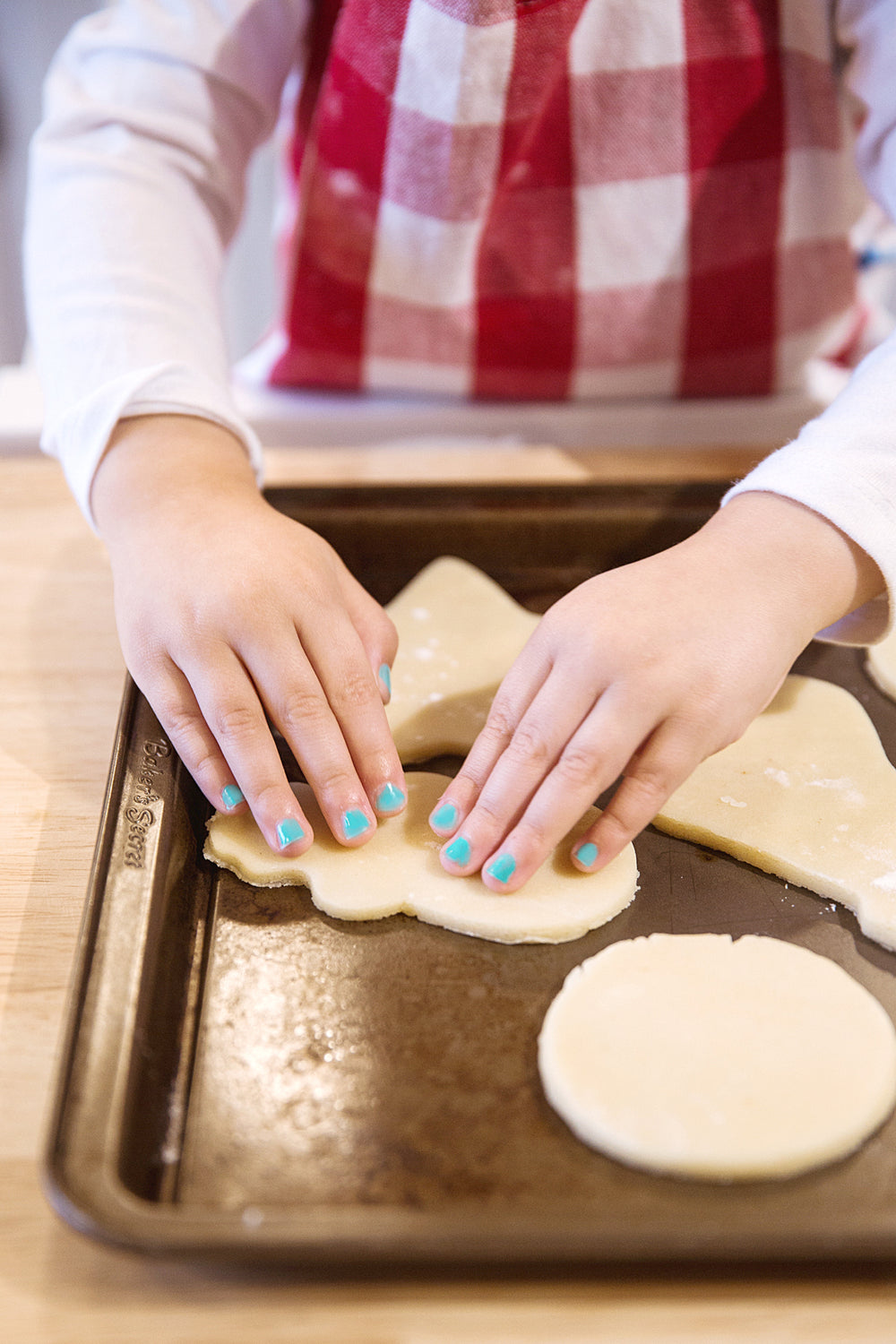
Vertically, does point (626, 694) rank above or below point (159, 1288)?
above

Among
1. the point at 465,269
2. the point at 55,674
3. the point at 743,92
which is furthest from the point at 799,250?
the point at 55,674

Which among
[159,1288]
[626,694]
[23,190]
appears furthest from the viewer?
[23,190]

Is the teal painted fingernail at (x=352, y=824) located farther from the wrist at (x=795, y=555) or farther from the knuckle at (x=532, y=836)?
the wrist at (x=795, y=555)

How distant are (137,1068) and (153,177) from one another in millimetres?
691

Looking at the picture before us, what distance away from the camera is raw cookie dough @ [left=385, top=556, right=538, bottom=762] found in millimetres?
725

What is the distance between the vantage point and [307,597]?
25.0 inches

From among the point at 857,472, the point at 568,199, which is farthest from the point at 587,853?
the point at 568,199

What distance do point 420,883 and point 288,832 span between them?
79mm

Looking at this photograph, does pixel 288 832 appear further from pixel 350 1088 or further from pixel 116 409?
pixel 116 409

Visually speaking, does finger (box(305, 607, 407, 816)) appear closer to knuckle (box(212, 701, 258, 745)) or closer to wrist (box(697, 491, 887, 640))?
knuckle (box(212, 701, 258, 745))

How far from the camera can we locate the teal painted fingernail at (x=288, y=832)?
60cm

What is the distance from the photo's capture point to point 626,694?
1.87ft

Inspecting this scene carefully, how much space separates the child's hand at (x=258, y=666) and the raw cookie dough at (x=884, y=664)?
0.36 m

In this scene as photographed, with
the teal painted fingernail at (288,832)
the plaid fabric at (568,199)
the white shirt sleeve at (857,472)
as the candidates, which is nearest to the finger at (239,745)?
the teal painted fingernail at (288,832)
